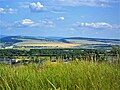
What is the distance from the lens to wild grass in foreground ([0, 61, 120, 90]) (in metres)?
6.64

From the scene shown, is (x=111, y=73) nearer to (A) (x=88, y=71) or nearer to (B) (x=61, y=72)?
(A) (x=88, y=71)

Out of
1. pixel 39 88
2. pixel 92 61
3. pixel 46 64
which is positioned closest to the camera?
pixel 39 88

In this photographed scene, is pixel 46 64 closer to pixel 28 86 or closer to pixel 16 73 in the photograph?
pixel 16 73

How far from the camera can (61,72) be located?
8.19 meters

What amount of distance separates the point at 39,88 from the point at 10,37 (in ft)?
33.1

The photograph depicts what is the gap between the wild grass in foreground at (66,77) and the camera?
6.64m

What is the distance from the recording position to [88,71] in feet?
24.8

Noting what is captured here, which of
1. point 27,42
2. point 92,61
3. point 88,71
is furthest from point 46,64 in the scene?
point 27,42

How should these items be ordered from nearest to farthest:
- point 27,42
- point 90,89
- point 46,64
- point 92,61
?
1. point 90,89
2. point 92,61
3. point 46,64
4. point 27,42

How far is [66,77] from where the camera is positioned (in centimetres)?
761

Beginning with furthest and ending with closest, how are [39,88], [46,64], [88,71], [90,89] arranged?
[46,64]
[88,71]
[39,88]
[90,89]

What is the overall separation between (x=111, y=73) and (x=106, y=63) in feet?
4.76

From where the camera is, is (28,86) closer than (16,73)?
Yes

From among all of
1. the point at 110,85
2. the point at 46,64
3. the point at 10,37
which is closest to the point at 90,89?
the point at 110,85
